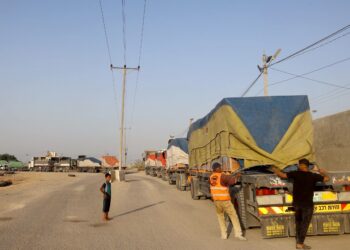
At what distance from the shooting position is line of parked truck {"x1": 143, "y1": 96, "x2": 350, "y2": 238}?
8484 millimetres

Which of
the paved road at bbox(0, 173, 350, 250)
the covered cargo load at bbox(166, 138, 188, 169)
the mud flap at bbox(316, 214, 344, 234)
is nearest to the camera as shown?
the paved road at bbox(0, 173, 350, 250)

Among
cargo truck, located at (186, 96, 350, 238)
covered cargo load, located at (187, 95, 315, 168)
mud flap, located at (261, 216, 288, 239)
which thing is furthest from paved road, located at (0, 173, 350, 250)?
covered cargo load, located at (187, 95, 315, 168)

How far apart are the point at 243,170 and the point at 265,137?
3.43 ft

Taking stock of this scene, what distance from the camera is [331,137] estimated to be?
14.7 meters

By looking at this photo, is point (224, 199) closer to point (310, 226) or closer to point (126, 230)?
point (310, 226)

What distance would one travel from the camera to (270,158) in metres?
10.2

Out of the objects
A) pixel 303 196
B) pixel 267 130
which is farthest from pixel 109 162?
pixel 303 196

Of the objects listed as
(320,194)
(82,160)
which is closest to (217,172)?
(320,194)

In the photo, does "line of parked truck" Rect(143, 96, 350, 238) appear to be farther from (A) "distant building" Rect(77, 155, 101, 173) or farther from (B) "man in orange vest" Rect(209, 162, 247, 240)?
(A) "distant building" Rect(77, 155, 101, 173)

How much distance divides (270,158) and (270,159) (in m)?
0.03

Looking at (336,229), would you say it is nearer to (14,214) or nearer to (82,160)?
(14,214)

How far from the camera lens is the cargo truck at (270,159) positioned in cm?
848

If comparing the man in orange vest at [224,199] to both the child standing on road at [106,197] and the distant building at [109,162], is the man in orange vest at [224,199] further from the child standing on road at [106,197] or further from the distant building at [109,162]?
the distant building at [109,162]

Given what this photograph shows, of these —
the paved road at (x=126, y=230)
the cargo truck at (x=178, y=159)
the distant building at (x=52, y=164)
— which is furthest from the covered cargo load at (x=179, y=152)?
the distant building at (x=52, y=164)
